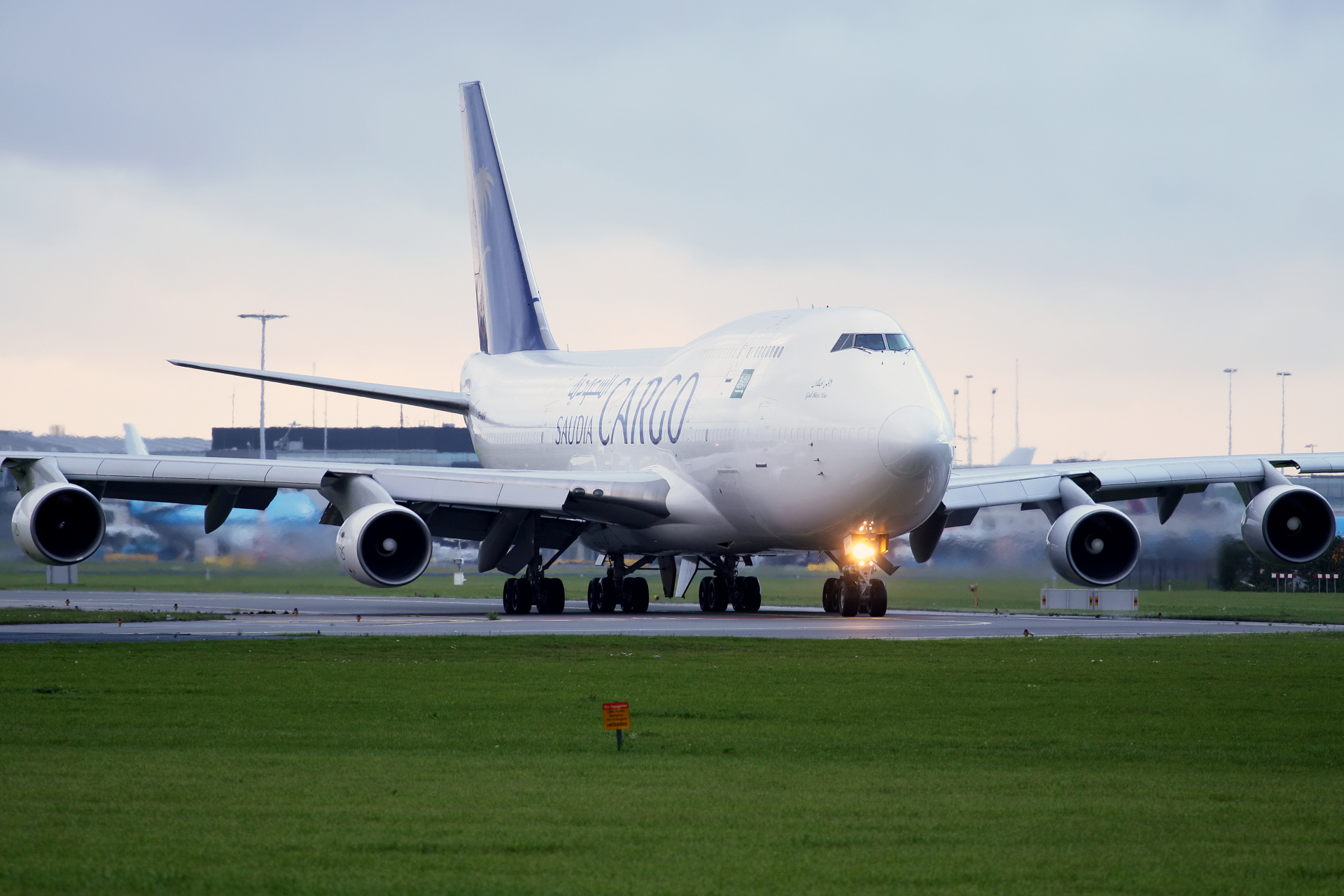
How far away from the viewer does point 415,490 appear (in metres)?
32.1

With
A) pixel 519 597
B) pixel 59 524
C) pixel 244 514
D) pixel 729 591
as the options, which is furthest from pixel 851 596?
pixel 244 514

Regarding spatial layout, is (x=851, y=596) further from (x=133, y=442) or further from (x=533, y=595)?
(x=133, y=442)

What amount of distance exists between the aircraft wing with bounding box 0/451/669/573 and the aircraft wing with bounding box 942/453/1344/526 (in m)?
5.73

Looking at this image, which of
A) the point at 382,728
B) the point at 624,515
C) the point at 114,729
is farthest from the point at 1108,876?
the point at 624,515

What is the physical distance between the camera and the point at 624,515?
112 feet

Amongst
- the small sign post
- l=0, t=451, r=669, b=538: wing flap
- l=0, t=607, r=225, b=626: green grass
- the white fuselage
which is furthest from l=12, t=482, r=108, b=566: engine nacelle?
the small sign post

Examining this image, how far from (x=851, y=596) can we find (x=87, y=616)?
12896mm

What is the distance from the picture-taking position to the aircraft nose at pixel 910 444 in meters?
28.9

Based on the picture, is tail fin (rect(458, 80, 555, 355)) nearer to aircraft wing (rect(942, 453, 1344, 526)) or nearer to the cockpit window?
aircraft wing (rect(942, 453, 1344, 526))

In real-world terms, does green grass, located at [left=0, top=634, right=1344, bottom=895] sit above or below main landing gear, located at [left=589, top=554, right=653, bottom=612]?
below

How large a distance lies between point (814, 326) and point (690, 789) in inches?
828

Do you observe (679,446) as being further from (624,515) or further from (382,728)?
(382,728)

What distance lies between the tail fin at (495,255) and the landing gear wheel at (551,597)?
10800 millimetres

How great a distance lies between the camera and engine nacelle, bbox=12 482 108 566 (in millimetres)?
29953
